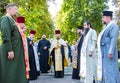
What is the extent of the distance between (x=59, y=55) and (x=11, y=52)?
918cm

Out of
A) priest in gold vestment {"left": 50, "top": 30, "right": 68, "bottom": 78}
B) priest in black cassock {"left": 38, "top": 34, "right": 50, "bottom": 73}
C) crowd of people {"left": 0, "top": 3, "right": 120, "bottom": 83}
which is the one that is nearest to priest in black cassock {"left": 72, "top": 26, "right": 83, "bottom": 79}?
priest in gold vestment {"left": 50, "top": 30, "right": 68, "bottom": 78}

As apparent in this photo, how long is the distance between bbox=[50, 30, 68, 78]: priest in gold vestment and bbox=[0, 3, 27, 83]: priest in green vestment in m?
8.51

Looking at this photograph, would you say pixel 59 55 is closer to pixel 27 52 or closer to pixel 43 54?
pixel 43 54

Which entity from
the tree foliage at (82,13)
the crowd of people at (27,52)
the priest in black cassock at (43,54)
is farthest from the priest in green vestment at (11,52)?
the tree foliage at (82,13)

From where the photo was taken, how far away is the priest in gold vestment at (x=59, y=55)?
57.4 ft

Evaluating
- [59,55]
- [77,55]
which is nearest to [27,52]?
[77,55]

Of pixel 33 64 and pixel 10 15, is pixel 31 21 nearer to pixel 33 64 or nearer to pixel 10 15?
pixel 33 64

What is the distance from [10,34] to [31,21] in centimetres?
2059

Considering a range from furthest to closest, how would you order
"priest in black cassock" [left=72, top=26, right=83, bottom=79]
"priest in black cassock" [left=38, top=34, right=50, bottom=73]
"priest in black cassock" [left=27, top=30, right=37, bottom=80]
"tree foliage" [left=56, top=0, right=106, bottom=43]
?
"tree foliage" [left=56, top=0, right=106, bottom=43] < "priest in black cassock" [left=38, top=34, right=50, bottom=73] < "priest in black cassock" [left=27, top=30, right=37, bottom=80] < "priest in black cassock" [left=72, top=26, right=83, bottom=79]

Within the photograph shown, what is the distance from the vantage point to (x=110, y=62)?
32.8 ft

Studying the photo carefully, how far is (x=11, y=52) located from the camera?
8.56 metres

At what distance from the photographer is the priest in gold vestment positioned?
17484 millimetres

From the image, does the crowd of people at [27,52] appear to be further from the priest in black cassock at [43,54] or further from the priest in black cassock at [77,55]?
the priest in black cassock at [43,54]

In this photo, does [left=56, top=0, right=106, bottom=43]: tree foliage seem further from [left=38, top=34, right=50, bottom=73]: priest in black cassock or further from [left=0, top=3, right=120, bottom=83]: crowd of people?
[left=0, top=3, right=120, bottom=83]: crowd of people
